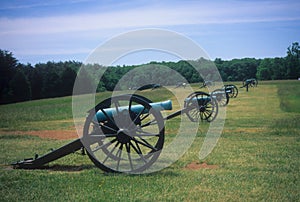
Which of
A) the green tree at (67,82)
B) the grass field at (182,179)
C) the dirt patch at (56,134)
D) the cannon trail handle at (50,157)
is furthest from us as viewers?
the green tree at (67,82)

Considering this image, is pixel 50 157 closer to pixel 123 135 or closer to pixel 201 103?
pixel 123 135

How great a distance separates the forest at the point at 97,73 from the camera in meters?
11.0

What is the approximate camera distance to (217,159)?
10609 mm

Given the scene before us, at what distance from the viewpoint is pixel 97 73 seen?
11344 millimetres

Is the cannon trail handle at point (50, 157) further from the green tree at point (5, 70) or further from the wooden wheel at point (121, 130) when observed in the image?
the green tree at point (5, 70)

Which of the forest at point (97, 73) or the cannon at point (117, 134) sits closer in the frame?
the cannon at point (117, 134)

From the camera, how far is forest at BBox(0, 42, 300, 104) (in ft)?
36.2

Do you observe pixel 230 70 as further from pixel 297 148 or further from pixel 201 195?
pixel 201 195

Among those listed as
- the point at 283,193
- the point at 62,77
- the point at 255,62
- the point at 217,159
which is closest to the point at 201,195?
the point at 283,193

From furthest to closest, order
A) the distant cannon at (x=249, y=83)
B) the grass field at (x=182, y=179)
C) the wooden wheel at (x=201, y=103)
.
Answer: the distant cannon at (x=249, y=83)
the wooden wheel at (x=201, y=103)
the grass field at (x=182, y=179)

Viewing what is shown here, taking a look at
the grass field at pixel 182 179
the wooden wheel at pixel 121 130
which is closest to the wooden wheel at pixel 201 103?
the grass field at pixel 182 179

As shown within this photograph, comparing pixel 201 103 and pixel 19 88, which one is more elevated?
→ pixel 19 88

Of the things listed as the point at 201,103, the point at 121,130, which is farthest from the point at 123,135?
the point at 201,103

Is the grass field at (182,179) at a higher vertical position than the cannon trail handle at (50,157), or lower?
lower
